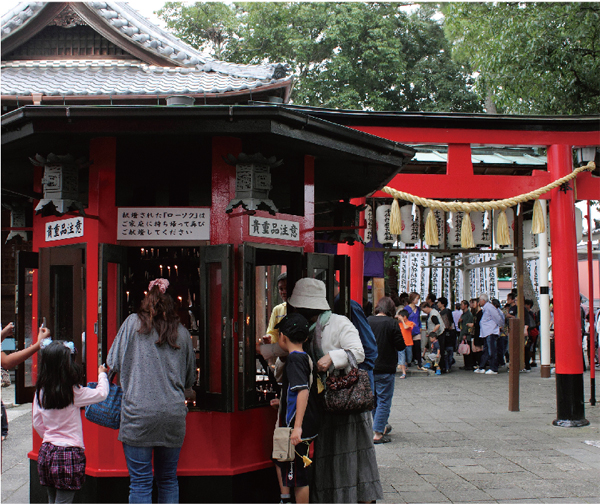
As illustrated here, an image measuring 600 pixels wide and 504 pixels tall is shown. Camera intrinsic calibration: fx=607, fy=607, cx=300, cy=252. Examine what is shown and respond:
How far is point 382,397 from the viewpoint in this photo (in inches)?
307

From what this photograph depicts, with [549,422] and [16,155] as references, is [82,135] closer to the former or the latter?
[16,155]

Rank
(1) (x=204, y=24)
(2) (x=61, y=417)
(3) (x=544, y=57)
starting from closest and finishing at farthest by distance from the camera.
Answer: (2) (x=61, y=417) < (3) (x=544, y=57) < (1) (x=204, y=24)

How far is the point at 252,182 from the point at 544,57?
1059 cm

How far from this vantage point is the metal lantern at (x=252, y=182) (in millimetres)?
4906

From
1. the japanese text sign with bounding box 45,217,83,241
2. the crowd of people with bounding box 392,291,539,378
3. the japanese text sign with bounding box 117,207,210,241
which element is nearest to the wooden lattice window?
the japanese text sign with bounding box 45,217,83,241

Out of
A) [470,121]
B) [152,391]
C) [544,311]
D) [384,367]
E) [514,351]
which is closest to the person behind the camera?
[152,391]

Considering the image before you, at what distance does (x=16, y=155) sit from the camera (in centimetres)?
542

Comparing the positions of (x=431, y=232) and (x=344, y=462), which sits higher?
(x=431, y=232)

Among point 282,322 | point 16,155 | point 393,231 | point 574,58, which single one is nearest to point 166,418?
point 282,322

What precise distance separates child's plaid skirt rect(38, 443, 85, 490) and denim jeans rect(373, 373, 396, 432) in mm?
4359

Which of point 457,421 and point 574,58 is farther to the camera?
point 574,58

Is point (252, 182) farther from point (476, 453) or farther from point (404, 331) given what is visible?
point (404, 331)

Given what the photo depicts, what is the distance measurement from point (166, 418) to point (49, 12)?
10.2 m

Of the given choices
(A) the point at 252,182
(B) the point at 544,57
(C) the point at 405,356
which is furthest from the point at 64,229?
(B) the point at 544,57
